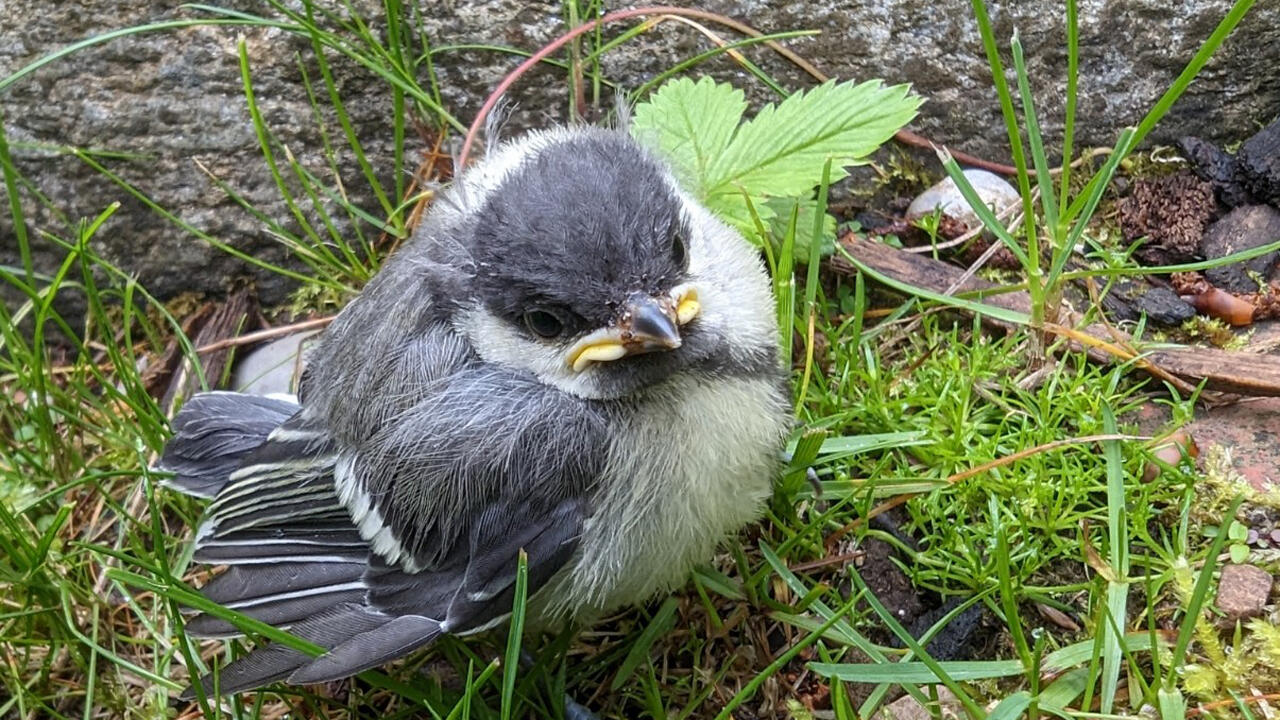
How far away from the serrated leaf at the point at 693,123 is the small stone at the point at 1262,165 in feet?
3.35

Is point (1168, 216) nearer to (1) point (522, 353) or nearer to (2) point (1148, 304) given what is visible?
(2) point (1148, 304)

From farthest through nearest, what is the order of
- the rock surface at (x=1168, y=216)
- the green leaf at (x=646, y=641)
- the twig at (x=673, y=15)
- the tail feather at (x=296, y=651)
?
the twig at (x=673, y=15) < the rock surface at (x=1168, y=216) < the green leaf at (x=646, y=641) < the tail feather at (x=296, y=651)

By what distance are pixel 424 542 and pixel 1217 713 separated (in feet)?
3.85

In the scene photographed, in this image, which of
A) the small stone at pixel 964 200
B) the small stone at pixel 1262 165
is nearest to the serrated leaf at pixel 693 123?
the small stone at pixel 964 200

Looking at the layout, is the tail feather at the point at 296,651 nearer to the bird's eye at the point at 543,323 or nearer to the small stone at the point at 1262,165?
the bird's eye at the point at 543,323

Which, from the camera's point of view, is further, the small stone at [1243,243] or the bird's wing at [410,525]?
the small stone at [1243,243]

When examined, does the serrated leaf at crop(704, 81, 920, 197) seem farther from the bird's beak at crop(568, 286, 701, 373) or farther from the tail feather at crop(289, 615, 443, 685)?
the tail feather at crop(289, 615, 443, 685)

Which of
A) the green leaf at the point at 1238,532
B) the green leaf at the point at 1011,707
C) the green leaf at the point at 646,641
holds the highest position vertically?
the green leaf at the point at 1238,532

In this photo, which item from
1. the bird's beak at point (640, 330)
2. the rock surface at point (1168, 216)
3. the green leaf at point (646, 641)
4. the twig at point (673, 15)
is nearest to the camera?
the bird's beak at point (640, 330)

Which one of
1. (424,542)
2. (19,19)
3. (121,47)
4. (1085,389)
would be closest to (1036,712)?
(1085,389)

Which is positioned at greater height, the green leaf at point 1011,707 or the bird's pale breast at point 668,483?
the bird's pale breast at point 668,483

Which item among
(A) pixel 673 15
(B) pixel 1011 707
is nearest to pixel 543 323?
(B) pixel 1011 707

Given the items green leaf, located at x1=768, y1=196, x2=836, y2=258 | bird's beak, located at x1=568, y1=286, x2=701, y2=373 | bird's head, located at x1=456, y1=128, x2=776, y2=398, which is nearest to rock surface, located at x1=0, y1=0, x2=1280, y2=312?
green leaf, located at x1=768, y1=196, x2=836, y2=258

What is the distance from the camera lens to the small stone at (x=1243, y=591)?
60.9 inches
